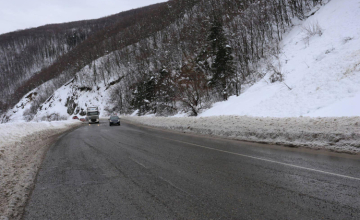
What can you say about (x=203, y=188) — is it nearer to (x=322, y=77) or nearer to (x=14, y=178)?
(x=14, y=178)

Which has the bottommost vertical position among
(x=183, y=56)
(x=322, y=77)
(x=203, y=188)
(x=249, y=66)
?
(x=203, y=188)

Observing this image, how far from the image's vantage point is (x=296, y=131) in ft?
31.8

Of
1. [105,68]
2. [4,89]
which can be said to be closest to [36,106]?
[105,68]

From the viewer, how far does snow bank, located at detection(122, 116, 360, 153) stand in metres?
7.85

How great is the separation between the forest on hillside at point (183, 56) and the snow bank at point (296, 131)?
1290 cm

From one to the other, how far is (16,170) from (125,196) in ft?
14.9

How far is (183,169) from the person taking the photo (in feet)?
20.2

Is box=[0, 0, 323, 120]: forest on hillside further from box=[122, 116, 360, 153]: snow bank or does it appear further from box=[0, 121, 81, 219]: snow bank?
box=[0, 121, 81, 219]: snow bank

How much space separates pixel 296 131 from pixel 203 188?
22.9 ft

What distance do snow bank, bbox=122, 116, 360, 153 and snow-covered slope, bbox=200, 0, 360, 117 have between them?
8.83 feet

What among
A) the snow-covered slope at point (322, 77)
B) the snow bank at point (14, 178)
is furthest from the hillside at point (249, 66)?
the snow bank at point (14, 178)

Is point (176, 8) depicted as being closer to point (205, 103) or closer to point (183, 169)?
point (205, 103)

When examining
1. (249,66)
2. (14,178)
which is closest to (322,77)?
(14,178)

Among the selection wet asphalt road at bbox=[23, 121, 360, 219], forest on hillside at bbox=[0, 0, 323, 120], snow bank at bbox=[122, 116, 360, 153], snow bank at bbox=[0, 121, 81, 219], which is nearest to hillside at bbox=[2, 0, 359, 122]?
forest on hillside at bbox=[0, 0, 323, 120]
